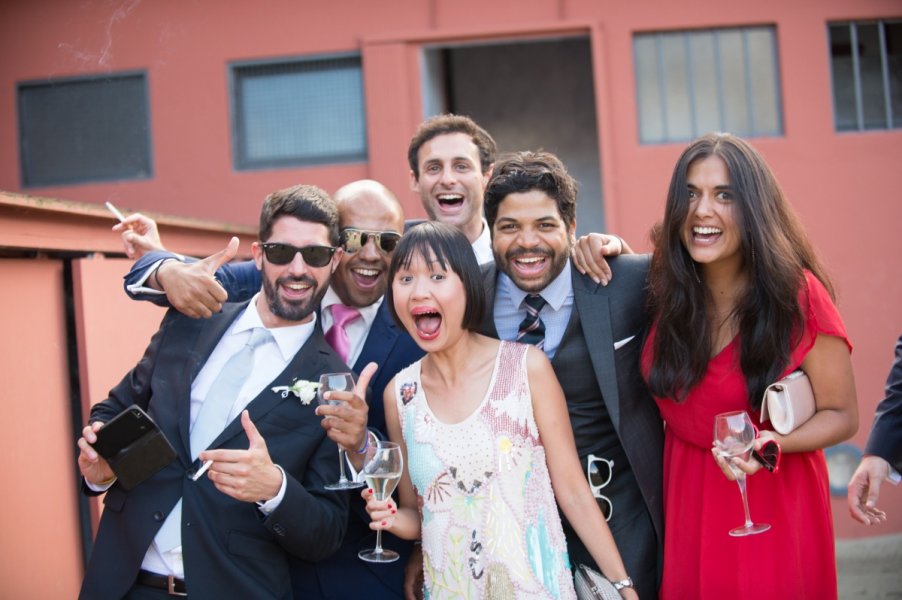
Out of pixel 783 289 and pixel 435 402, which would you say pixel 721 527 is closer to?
pixel 783 289

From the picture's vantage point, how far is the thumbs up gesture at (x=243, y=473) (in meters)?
2.99

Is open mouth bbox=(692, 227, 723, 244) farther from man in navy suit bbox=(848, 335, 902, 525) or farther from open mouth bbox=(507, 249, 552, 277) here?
man in navy suit bbox=(848, 335, 902, 525)

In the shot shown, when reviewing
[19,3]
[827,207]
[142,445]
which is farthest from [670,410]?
[19,3]

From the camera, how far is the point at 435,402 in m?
3.27

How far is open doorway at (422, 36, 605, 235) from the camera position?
449 inches

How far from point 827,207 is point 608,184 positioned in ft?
7.12

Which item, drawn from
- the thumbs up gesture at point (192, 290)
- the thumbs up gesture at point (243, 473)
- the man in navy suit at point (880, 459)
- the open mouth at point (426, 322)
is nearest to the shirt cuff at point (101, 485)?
the thumbs up gesture at point (243, 473)

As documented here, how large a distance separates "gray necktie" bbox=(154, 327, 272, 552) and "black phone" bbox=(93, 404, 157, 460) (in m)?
0.28

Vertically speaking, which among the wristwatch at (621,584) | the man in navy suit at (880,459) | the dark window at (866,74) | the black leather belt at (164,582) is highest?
the dark window at (866,74)

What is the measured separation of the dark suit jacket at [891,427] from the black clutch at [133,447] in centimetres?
292

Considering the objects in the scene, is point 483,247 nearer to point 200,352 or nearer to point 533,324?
point 533,324

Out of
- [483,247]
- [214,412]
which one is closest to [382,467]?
[214,412]

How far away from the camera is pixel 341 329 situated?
410 centimetres

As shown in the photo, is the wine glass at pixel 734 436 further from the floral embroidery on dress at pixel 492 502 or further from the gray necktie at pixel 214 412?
the gray necktie at pixel 214 412
